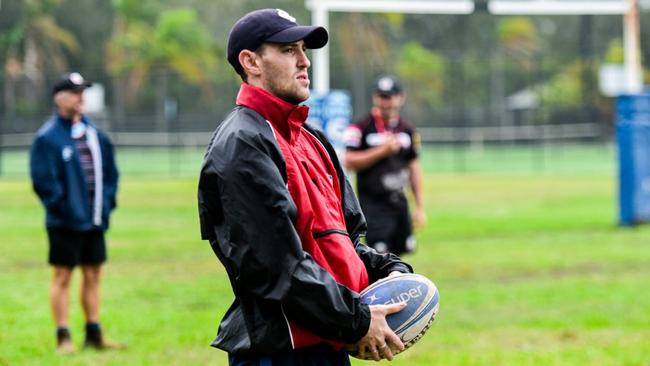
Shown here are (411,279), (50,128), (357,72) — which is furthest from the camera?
(357,72)

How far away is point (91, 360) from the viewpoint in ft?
28.8

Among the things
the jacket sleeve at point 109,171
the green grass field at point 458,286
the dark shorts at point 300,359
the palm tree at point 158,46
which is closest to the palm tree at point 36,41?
the palm tree at point 158,46

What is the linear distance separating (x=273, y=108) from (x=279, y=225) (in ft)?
1.53

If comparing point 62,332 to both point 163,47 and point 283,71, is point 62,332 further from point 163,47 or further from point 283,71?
point 163,47

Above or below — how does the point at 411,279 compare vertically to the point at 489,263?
above

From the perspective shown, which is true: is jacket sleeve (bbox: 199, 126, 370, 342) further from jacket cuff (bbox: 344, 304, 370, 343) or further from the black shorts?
the black shorts

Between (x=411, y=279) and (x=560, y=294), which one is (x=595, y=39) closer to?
(x=560, y=294)

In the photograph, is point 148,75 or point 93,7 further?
point 93,7

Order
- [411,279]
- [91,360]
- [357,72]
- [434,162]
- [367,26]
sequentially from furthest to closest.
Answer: [367,26], [357,72], [434,162], [91,360], [411,279]

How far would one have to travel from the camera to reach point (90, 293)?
30.7ft

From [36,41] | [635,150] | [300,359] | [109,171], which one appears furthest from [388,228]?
[36,41]

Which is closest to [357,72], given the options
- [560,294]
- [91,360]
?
[560,294]

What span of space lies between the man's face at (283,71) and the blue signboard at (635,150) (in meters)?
15.7

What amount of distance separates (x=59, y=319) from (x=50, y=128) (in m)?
1.48
